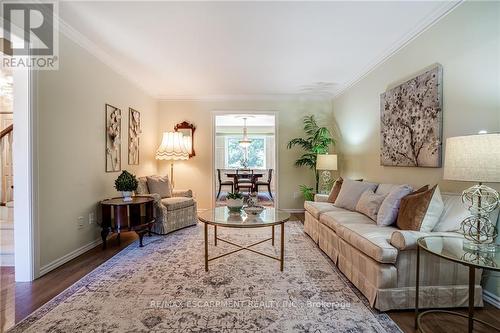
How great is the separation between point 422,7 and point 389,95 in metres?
1.11

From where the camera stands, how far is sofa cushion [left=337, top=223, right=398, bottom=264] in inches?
76.2

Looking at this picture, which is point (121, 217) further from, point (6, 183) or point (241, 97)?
point (241, 97)

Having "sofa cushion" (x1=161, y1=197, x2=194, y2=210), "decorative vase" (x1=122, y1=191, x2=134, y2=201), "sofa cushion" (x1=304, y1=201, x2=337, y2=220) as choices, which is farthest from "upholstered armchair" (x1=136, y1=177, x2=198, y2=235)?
"sofa cushion" (x1=304, y1=201, x2=337, y2=220)

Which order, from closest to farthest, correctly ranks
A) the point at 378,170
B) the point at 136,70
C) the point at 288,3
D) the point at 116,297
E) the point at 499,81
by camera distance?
the point at 499,81, the point at 116,297, the point at 288,3, the point at 378,170, the point at 136,70

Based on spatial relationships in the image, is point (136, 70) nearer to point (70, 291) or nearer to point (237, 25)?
point (237, 25)

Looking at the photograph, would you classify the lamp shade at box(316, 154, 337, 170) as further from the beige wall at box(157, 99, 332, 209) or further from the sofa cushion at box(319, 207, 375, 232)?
the sofa cushion at box(319, 207, 375, 232)

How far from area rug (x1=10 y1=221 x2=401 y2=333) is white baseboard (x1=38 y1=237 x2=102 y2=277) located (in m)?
0.44

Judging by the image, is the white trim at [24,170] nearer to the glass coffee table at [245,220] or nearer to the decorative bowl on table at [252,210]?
the glass coffee table at [245,220]

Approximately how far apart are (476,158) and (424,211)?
0.73m

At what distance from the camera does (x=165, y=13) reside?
8.33ft

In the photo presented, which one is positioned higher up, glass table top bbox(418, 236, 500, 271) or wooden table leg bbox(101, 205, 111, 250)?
glass table top bbox(418, 236, 500, 271)

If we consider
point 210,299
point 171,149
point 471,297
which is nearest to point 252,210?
point 210,299

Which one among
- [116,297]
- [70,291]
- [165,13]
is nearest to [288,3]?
[165,13]

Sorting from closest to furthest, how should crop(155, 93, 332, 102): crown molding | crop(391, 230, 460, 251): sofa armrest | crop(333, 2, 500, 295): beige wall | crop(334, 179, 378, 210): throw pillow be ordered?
crop(391, 230, 460, 251): sofa armrest
crop(333, 2, 500, 295): beige wall
crop(334, 179, 378, 210): throw pillow
crop(155, 93, 332, 102): crown molding
